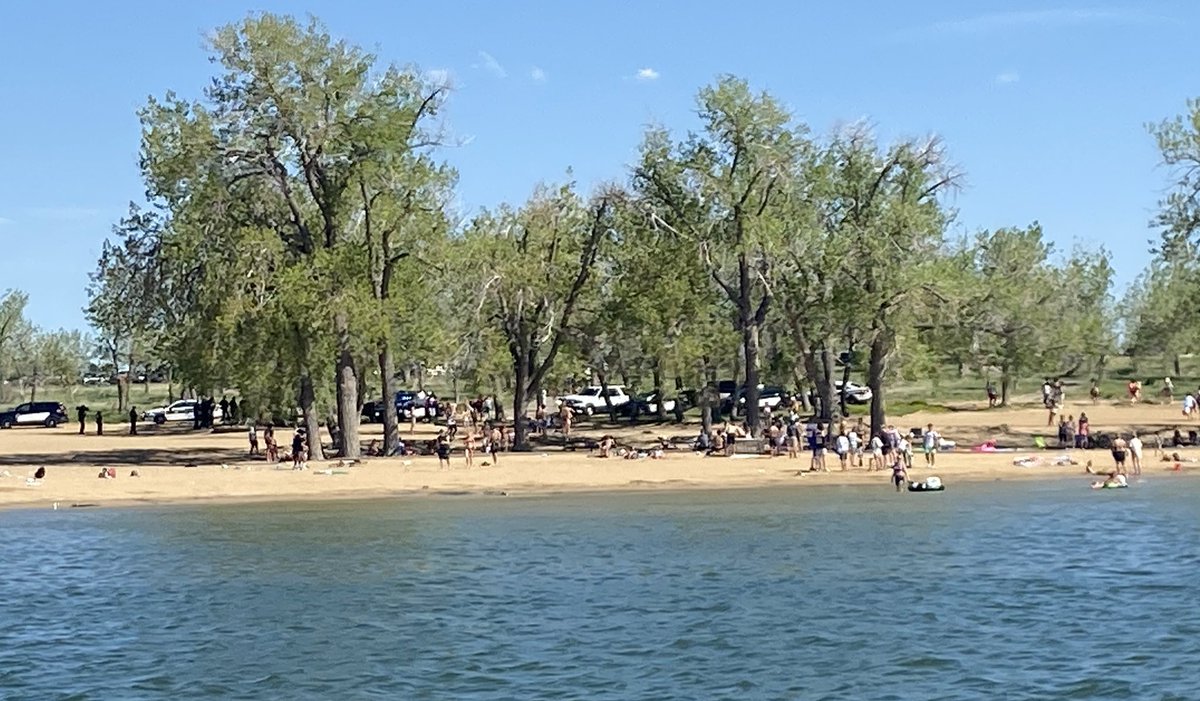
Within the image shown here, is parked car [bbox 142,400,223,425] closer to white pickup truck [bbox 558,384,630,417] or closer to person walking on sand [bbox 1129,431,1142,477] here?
white pickup truck [bbox 558,384,630,417]

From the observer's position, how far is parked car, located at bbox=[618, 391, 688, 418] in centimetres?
7606

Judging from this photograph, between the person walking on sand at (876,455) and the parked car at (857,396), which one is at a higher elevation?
the parked car at (857,396)

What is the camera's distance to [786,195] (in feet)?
172

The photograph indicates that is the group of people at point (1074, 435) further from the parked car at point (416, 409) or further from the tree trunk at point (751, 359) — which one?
the parked car at point (416, 409)

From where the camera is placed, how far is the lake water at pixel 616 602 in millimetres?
19562

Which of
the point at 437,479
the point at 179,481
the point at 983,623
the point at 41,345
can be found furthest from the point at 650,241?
the point at 41,345

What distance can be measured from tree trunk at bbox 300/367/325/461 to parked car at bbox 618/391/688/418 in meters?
24.4

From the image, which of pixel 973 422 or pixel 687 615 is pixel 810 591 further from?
pixel 973 422

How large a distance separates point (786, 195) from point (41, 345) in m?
81.3

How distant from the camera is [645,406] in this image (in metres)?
77.1

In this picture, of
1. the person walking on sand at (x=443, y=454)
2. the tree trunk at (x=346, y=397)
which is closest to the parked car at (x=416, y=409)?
the tree trunk at (x=346, y=397)

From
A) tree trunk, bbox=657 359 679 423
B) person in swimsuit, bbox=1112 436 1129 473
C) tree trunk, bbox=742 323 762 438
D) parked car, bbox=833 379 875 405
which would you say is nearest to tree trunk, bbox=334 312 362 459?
tree trunk, bbox=742 323 762 438

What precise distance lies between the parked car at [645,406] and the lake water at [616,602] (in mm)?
34768

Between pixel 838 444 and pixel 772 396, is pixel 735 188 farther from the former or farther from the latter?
pixel 772 396
